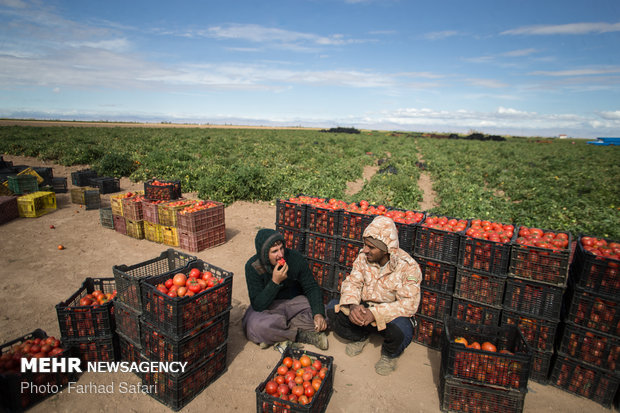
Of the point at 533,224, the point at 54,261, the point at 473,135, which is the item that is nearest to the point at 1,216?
the point at 54,261

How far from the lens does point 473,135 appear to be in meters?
86.1

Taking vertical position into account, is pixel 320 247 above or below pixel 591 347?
above

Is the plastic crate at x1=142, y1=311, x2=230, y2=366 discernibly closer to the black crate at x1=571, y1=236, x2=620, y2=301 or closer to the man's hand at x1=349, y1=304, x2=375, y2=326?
the man's hand at x1=349, y1=304, x2=375, y2=326

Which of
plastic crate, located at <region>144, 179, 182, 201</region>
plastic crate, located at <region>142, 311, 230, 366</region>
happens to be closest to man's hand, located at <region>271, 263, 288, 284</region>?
plastic crate, located at <region>142, 311, 230, 366</region>

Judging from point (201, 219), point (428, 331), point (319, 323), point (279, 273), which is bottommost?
point (428, 331)

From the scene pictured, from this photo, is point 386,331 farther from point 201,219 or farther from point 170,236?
point 170,236

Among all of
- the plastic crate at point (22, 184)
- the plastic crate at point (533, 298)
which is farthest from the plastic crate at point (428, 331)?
the plastic crate at point (22, 184)

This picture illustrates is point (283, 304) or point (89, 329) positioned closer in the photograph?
point (89, 329)

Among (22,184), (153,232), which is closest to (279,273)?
(153,232)

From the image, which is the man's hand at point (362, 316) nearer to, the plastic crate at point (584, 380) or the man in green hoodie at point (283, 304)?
the man in green hoodie at point (283, 304)

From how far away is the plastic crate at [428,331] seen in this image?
4.86 meters

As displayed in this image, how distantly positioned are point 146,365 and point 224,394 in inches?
40.6

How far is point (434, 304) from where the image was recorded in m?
4.79

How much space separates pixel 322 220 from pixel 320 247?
1.66ft
